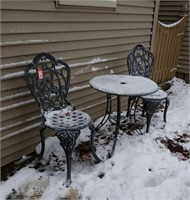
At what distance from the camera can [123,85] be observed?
3.13 metres

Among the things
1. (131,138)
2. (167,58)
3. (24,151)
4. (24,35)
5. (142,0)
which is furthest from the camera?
(167,58)

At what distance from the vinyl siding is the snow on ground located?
3548mm

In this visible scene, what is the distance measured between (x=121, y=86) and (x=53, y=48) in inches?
33.9

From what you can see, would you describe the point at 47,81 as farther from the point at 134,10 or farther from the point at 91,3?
the point at 134,10

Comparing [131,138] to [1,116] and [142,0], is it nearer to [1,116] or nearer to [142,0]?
[1,116]

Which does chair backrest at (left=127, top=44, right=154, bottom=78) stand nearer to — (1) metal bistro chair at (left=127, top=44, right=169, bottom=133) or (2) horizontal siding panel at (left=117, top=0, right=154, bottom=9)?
(1) metal bistro chair at (left=127, top=44, right=169, bottom=133)

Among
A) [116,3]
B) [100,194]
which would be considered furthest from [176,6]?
[100,194]

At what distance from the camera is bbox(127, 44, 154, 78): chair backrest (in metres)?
4.00

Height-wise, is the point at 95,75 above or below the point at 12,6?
below

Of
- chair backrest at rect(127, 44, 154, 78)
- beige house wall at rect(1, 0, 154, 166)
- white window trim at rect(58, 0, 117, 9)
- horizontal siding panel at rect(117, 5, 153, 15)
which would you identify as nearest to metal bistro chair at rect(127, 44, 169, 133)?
chair backrest at rect(127, 44, 154, 78)

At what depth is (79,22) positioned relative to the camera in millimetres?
3131

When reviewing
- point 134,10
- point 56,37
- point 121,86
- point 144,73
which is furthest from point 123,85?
point 134,10

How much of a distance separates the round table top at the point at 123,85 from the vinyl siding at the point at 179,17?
11.9 feet

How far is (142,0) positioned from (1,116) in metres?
2.76
